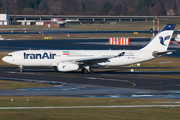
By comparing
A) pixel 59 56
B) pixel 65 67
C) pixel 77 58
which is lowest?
pixel 65 67

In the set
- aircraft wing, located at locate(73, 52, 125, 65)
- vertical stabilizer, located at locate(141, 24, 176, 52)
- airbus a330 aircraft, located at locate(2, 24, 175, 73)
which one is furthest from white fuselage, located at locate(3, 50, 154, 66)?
vertical stabilizer, located at locate(141, 24, 176, 52)

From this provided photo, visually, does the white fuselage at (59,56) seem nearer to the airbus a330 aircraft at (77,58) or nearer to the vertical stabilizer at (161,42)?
the airbus a330 aircraft at (77,58)

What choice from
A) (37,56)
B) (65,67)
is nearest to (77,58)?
(65,67)

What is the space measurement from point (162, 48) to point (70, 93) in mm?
24130

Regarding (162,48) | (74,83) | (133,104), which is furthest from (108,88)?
(162,48)

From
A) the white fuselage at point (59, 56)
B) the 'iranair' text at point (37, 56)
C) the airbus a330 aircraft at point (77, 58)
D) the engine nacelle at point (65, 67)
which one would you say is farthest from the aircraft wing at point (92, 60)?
the 'iranair' text at point (37, 56)

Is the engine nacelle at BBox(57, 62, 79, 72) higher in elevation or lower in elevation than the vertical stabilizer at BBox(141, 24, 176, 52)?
lower

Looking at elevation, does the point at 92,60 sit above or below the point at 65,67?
above

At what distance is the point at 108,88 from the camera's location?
3878 centimetres

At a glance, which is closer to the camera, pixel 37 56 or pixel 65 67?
pixel 65 67

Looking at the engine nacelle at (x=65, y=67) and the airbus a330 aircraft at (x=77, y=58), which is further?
the airbus a330 aircraft at (x=77, y=58)

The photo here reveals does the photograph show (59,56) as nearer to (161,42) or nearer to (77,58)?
(77,58)

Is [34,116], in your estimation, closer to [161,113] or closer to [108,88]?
[161,113]

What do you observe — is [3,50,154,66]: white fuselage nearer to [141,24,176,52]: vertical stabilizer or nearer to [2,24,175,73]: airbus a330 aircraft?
[2,24,175,73]: airbus a330 aircraft
